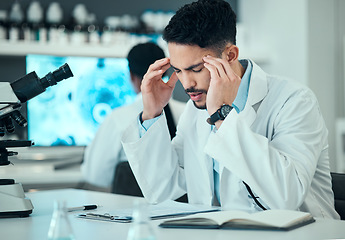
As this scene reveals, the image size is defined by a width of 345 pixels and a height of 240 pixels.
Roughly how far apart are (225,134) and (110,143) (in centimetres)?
149

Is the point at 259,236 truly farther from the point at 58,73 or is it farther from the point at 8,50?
the point at 8,50

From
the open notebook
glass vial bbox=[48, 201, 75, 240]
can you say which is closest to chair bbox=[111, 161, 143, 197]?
the open notebook

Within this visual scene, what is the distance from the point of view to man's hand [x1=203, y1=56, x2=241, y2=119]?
1471 mm

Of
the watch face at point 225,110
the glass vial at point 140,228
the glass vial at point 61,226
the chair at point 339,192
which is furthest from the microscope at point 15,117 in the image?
the chair at point 339,192

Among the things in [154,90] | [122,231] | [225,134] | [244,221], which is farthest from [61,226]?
[154,90]

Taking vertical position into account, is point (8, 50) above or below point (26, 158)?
above

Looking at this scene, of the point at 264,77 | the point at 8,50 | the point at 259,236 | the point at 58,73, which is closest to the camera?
the point at 259,236

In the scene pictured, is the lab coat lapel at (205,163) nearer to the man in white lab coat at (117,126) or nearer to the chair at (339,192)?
the chair at (339,192)

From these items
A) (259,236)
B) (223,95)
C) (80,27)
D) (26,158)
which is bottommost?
(26,158)

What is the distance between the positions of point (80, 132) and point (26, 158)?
0.43 metres

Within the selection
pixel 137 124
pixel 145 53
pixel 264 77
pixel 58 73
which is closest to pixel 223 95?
pixel 264 77

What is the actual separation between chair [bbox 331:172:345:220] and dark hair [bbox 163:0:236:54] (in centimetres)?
56

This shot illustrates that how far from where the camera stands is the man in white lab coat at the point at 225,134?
1337 millimetres

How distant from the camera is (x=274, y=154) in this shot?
134 centimetres
